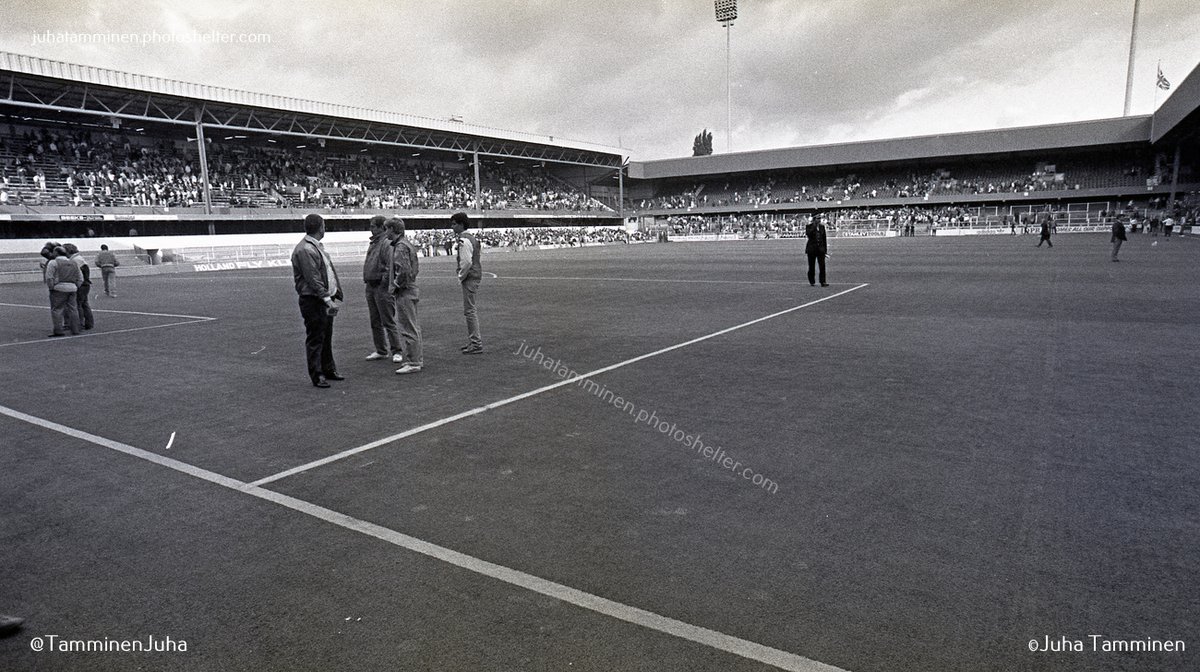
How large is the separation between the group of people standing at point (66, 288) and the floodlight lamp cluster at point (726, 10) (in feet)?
248

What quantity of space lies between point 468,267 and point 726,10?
77456 mm

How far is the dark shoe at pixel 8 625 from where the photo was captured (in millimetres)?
2904

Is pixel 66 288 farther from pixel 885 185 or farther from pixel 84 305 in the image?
pixel 885 185

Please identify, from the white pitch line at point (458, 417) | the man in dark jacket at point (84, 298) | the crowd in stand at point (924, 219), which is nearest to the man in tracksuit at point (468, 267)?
the white pitch line at point (458, 417)

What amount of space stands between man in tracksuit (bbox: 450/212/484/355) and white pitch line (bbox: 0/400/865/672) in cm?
449

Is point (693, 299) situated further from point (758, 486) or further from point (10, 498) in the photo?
point (10, 498)

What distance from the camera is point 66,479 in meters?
4.84

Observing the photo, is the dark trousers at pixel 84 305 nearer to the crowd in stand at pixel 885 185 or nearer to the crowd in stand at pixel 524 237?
the crowd in stand at pixel 524 237

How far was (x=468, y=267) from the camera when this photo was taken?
888cm

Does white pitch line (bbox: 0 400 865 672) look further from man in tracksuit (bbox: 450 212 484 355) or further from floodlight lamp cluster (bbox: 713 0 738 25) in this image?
floodlight lamp cluster (bbox: 713 0 738 25)

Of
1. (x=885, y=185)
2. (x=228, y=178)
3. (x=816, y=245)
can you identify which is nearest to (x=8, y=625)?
(x=816, y=245)

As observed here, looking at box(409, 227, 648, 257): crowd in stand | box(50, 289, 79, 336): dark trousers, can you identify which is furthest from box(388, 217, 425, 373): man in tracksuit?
box(409, 227, 648, 257): crowd in stand

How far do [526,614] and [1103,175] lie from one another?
78.7 metres

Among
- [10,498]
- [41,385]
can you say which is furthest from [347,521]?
[41,385]
